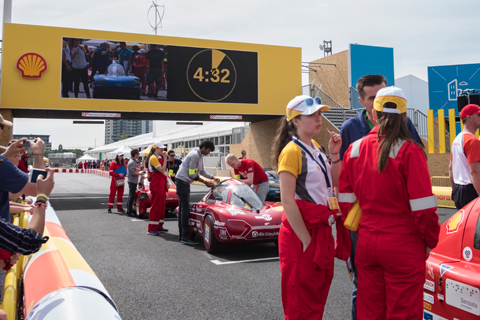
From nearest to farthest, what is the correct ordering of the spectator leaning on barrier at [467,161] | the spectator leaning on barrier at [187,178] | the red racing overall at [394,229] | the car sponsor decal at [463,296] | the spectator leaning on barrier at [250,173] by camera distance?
the red racing overall at [394,229], the car sponsor decal at [463,296], the spectator leaning on barrier at [467,161], the spectator leaning on barrier at [187,178], the spectator leaning on barrier at [250,173]

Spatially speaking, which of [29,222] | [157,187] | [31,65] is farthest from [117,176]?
[29,222]

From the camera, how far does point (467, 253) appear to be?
2.56m

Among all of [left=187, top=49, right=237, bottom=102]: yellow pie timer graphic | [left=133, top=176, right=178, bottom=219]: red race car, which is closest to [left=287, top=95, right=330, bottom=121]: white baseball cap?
[left=133, top=176, right=178, bottom=219]: red race car

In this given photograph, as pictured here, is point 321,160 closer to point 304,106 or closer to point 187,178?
point 304,106

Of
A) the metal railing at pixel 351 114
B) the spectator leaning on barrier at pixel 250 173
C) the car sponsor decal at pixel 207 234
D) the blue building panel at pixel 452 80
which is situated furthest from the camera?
the blue building panel at pixel 452 80

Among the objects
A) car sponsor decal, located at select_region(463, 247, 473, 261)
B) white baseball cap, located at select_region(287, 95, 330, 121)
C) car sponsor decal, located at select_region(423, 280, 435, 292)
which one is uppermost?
white baseball cap, located at select_region(287, 95, 330, 121)

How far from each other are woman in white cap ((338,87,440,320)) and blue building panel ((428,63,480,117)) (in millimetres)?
26035

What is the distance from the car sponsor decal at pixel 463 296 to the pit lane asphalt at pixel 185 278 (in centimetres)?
168

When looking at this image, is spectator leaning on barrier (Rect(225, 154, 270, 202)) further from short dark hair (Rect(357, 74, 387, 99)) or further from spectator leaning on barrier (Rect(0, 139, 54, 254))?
spectator leaning on barrier (Rect(0, 139, 54, 254))

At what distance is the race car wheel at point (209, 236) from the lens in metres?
6.75

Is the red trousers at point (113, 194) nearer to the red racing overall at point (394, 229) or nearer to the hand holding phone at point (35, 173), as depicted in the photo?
the hand holding phone at point (35, 173)

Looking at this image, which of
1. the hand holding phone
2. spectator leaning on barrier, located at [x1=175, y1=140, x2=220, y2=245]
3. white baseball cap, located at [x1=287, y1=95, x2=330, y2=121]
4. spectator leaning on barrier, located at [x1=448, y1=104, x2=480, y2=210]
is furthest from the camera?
spectator leaning on barrier, located at [x1=175, y1=140, x2=220, y2=245]

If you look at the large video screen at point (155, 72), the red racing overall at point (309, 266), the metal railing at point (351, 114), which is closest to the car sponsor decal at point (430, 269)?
the red racing overall at point (309, 266)

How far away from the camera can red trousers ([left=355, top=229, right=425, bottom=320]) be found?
83.8 inches
